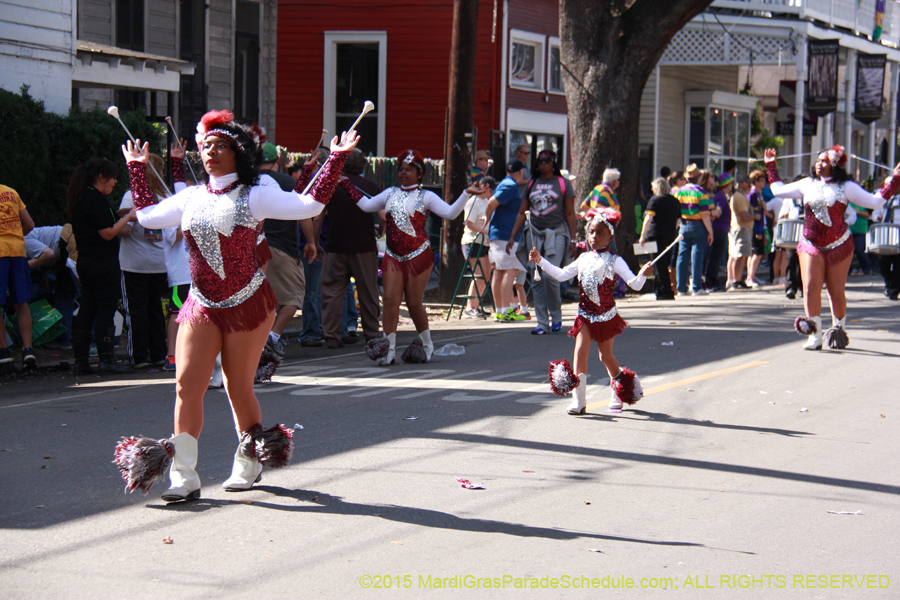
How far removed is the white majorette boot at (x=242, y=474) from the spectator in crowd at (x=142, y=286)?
4.55 meters

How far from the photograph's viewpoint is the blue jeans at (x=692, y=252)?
56.5 feet

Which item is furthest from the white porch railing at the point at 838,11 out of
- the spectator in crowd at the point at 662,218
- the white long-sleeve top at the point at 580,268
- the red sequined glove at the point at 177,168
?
the red sequined glove at the point at 177,168

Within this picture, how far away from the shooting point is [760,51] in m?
25.7

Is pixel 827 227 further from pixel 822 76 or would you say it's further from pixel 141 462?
pixel 822 76

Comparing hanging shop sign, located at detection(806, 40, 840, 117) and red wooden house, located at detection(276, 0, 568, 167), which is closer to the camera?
red wooden house, located at detection(276, 0, 568, 167)

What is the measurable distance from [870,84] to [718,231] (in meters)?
17.3

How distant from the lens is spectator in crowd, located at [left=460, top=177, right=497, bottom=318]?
45.4 ft

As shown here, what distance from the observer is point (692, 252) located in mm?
17953

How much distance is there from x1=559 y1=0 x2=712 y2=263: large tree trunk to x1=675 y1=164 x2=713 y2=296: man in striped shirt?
1.13 meters

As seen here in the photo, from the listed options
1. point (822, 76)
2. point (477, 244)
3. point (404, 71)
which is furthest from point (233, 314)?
point (822, 76)

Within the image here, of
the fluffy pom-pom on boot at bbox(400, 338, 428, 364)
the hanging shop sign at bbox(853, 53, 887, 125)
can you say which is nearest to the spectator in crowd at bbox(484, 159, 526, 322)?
the fluffy pom-pom on boot at bbox(400, 338, 428, 364)

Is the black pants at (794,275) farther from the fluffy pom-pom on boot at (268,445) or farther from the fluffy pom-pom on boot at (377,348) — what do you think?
the fluffy pom-pom on boot at (268,445)

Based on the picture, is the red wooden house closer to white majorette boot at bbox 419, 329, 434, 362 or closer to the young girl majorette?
white majorette boot at bbox 419, 329, 434, 362

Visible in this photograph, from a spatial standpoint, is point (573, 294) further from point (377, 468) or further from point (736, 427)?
point (377, 468)
